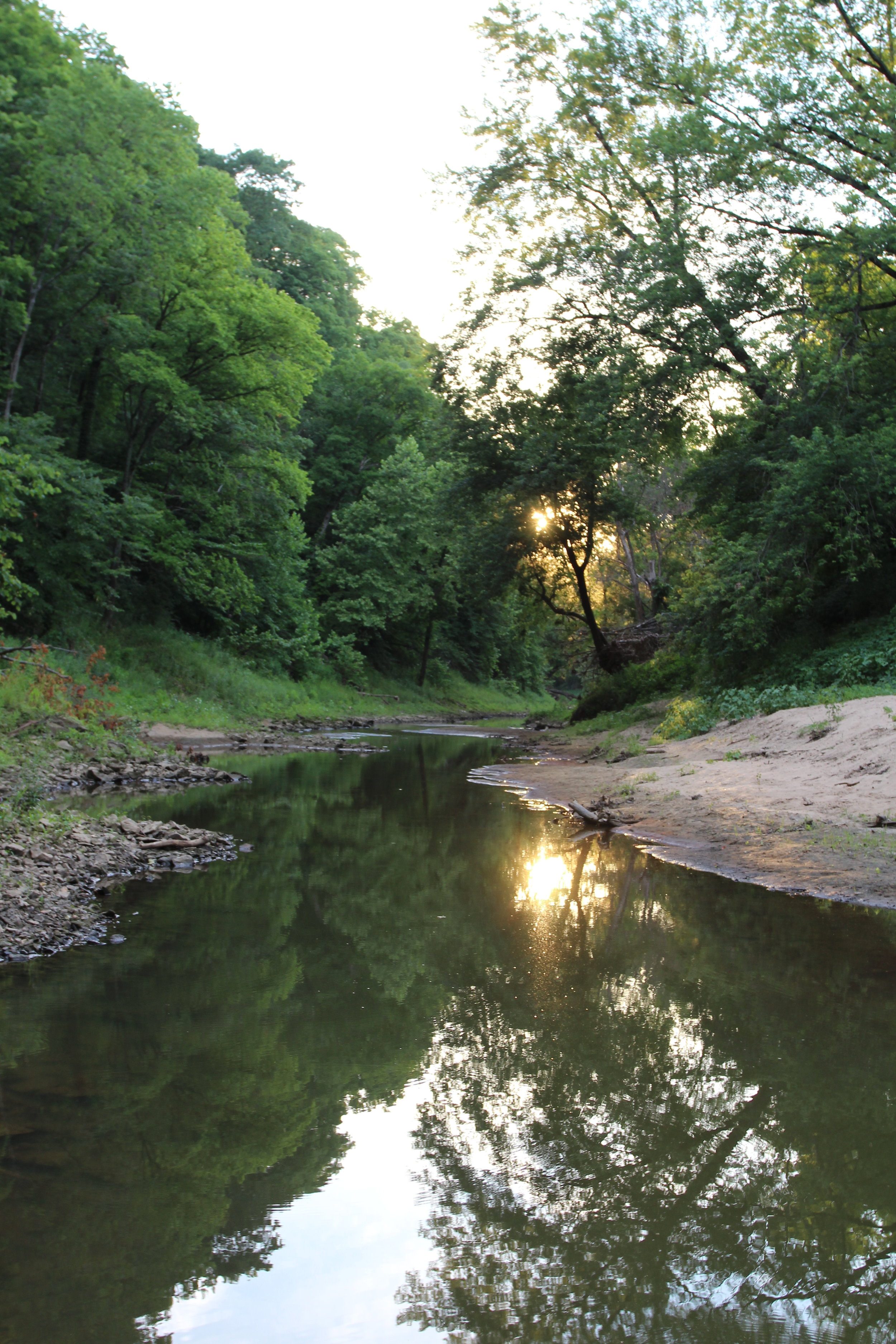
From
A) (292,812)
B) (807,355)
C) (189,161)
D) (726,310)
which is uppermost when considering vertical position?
(189,161)

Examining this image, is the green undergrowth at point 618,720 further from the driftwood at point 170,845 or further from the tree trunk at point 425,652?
the tree trunk at point 425,652

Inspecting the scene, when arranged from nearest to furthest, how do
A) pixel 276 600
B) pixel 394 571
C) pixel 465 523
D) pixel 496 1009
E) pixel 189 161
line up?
pixel 496 1009
pixel 189 161
pixel 465 523
pixel 276 600
pixel 394 571

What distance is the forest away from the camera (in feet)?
57.8

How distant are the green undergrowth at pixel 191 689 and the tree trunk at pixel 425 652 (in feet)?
19.7

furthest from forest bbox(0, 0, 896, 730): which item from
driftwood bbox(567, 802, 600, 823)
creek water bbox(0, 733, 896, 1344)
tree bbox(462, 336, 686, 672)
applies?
creek water bbox(0, 733, 896, 1344)

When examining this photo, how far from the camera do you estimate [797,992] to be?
522 centimetres

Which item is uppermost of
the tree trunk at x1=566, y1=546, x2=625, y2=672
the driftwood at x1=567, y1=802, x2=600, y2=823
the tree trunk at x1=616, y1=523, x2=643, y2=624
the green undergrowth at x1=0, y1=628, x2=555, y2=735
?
the tree trunk at x1=616, y1=523, x2=643, y2=624

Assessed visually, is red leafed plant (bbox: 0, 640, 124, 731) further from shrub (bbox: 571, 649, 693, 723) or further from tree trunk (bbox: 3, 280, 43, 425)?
shrub (bbox: 571, 649, 693, 723)

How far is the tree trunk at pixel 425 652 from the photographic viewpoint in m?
43.5

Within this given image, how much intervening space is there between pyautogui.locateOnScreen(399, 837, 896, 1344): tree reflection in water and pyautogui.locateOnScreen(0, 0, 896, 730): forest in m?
9.87

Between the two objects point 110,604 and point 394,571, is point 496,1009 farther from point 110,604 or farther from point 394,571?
point 394,571

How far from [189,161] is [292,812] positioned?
64.7ft

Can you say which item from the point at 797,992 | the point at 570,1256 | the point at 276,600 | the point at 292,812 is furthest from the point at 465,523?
the point at 570,1256

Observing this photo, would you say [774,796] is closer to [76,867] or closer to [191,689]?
[76,867]
